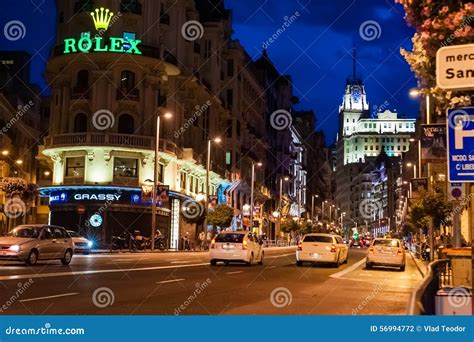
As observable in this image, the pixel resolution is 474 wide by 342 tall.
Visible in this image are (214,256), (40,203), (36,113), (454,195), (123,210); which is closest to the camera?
(454,195)

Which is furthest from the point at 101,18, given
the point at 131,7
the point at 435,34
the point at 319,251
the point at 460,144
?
the point at 460,144

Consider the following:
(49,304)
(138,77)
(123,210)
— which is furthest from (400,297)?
(138,77)

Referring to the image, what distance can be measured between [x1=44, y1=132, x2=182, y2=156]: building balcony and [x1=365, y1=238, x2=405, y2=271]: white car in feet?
85.3

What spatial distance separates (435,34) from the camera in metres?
9.41

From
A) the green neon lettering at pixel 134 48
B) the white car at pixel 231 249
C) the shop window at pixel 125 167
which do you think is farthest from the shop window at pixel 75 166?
the white car at pixel 231 249

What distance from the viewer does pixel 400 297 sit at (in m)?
16.2

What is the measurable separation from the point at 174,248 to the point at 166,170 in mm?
7021

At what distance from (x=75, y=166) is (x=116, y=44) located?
9.96m

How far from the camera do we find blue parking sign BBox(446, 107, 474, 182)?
773 cm

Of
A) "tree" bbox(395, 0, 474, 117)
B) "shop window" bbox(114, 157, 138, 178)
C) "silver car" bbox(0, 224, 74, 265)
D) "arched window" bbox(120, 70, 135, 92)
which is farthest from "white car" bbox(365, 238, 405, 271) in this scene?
"arched window" bbox(120, 70, 135, 92)

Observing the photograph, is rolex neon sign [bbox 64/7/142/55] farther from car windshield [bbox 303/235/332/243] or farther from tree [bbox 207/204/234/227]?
car windshield [bbox 303/235/332/243]

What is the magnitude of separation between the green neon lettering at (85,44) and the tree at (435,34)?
44.8 m

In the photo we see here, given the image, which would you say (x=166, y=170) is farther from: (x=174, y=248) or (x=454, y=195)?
(x=454, y=195)

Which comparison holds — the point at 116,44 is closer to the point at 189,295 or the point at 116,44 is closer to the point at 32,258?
the point at 32,258
